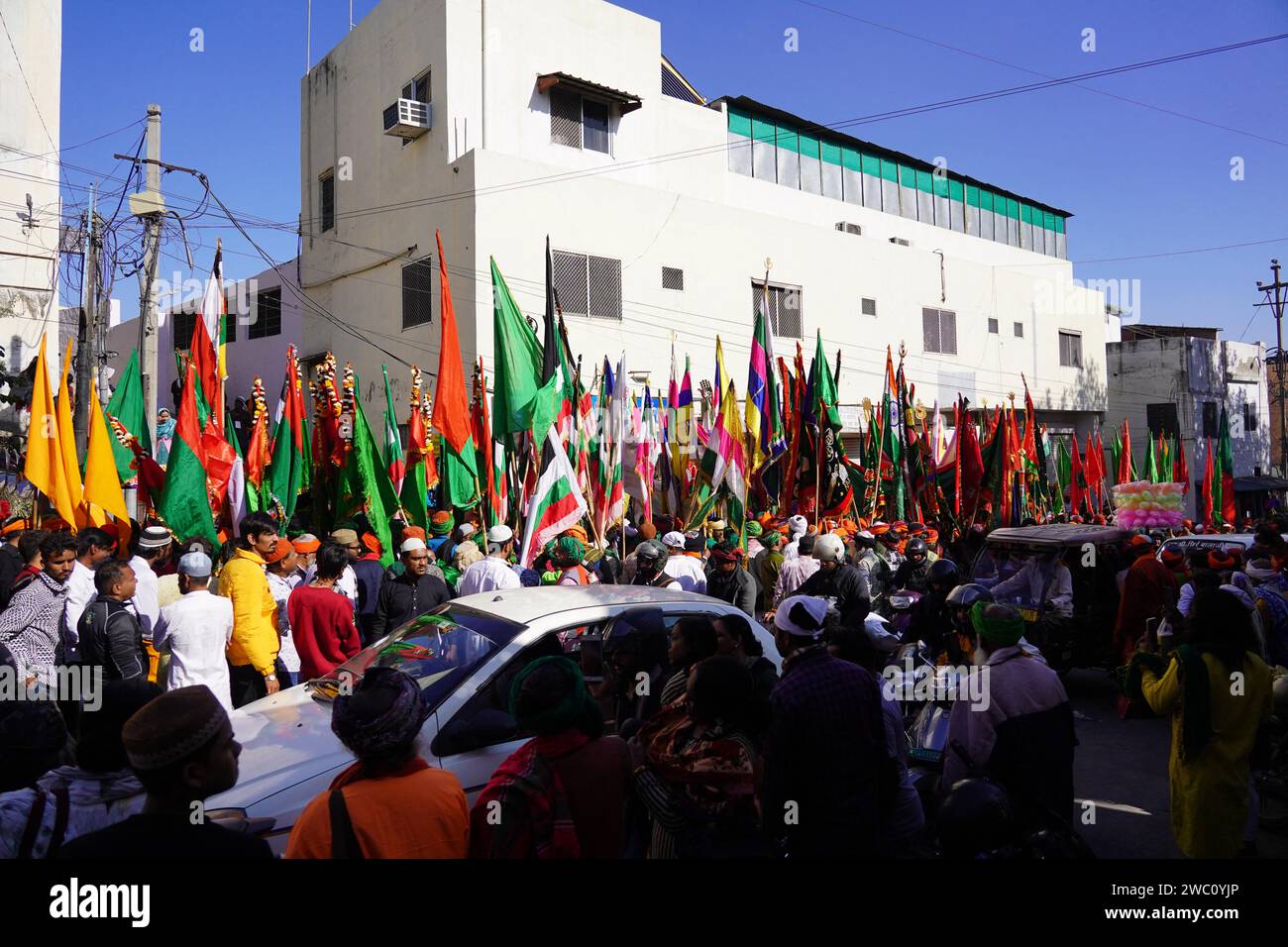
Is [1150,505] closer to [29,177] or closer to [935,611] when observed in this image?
[935,611]

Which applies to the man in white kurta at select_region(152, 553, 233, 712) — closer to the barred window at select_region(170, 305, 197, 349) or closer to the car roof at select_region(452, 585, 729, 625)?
Result: the car roof at select_region(452, 585, 729, 625)

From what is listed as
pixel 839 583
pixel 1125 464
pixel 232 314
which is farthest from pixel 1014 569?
pixel 232 314

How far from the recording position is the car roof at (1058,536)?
346 inches

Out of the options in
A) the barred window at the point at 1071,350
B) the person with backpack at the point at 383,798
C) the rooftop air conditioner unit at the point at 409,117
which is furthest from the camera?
the barred window at the point at 1071,350

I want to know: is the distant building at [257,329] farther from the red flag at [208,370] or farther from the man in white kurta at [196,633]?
the man in white kurta at [196,633]

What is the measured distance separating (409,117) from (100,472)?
13.2 meters

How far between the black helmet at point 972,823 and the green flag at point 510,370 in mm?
6760

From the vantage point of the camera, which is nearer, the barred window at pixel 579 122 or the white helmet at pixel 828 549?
the white helmet at pixel 828 549

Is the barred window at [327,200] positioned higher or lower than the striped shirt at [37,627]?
higher

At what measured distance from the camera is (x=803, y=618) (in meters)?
3.42

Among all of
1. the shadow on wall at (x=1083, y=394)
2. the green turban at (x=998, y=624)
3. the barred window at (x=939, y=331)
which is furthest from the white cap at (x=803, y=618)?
the shadow on wall at (x=1083, y=394)

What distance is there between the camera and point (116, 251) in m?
16.3

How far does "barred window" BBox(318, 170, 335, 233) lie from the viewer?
70.5 ft
